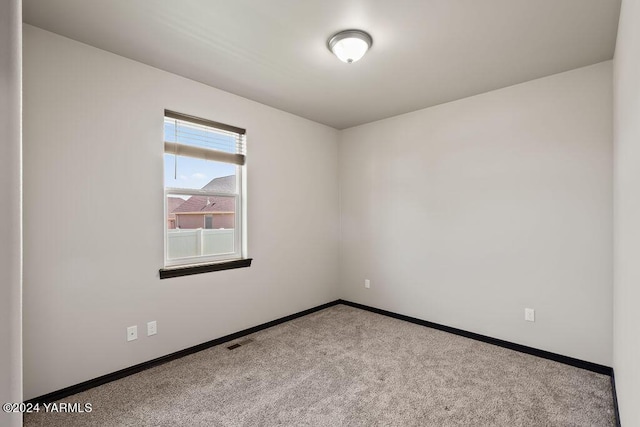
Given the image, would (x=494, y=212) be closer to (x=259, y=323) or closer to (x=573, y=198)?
(x=573, y=198)

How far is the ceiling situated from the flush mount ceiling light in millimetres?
48

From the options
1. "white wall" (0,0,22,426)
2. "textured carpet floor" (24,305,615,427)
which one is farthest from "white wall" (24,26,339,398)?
"white wall" (0,0,22,426)

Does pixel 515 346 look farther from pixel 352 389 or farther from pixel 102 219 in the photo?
pixel 102 219

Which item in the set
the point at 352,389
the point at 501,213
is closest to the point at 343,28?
the point at 501,213

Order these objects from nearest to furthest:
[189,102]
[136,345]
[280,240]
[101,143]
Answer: [101,143], [136,345], [189,102], [280,240]

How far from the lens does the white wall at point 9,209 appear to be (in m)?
1.00

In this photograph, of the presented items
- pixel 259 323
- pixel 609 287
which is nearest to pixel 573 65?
pixel 609 287

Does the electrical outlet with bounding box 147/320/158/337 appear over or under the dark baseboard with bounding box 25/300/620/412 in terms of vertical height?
over

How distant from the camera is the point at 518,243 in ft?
9.84

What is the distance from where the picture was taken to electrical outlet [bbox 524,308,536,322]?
2.91 metres

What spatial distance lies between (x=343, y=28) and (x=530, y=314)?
116 inches

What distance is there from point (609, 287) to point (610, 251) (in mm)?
291

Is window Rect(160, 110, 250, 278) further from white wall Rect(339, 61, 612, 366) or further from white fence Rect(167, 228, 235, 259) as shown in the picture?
white wall Rect(339, 61, 612, 366)

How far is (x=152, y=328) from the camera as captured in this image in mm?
2688
